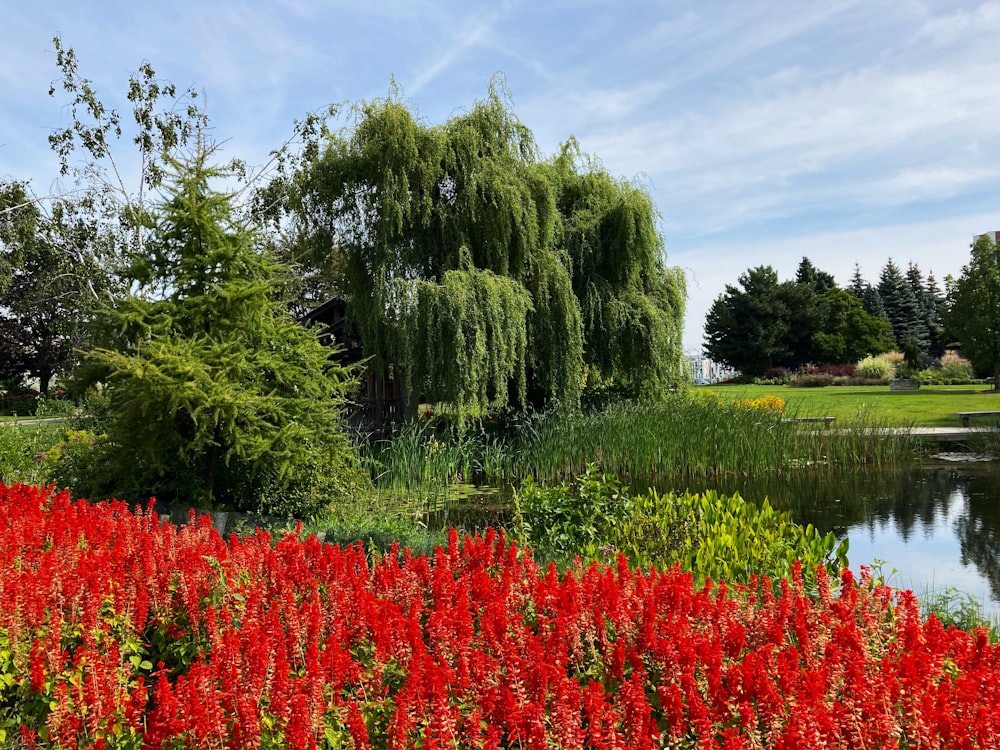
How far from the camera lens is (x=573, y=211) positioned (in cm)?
1597

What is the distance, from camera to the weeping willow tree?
12.2m

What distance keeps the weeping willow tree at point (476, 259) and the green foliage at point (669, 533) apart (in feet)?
19.3

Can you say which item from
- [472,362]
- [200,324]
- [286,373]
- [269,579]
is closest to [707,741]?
[269,579]

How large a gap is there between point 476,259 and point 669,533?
8.69 metres

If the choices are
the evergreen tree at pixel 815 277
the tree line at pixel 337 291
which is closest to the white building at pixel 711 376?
the tree line at pixel 337 291

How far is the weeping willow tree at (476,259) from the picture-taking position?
12.2 metres

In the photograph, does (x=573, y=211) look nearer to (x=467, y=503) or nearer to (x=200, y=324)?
(x=467, y=503)

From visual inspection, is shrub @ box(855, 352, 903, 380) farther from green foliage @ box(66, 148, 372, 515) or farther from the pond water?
green foliage @ box(66, 148, 372, 515)

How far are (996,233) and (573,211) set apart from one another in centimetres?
5163

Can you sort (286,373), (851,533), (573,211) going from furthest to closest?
(573,211), (851,533), (286,373)

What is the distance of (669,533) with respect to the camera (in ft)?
19.5

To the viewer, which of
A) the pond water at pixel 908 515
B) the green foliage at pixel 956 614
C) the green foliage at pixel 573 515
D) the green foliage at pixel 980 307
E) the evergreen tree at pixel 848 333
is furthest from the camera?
the evergreen tree at pixel 848 333

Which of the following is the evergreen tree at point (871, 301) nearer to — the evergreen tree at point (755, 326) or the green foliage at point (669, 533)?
the evergreen tree at point (755, 326)

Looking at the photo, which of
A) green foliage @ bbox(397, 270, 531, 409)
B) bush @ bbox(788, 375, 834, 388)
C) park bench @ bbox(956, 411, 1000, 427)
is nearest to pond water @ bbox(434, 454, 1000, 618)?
green foliage @ bbox(397, 270, 531, 409)
